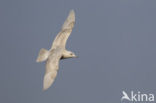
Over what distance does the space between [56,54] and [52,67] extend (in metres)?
0.21

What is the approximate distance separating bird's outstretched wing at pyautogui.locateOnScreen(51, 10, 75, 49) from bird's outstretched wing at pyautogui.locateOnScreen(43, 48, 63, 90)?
A: 142mm

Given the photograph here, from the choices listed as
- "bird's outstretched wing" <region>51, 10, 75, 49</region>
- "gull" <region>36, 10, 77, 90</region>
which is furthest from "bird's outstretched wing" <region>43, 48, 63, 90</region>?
"bird's outstretched wing" <region>51, 10, 75, 49</region>

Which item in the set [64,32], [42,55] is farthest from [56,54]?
[64,32]

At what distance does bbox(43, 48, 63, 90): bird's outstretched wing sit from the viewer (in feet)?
14.0

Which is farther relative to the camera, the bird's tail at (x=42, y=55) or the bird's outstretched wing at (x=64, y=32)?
the bird's outstretched wing at (x=64, y=32)

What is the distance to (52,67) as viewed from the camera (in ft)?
14.8

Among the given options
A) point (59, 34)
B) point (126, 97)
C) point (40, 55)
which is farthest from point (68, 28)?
point (126, 97)

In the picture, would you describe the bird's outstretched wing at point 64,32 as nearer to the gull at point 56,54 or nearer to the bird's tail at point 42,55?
the gull at point 56,54

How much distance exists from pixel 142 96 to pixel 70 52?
1.47 meters

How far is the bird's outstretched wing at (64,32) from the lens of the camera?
4.94m

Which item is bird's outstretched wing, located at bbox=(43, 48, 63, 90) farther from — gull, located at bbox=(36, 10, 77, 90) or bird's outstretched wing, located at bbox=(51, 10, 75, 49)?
bird's outstretched wing, located at bbox=(51, 10, 75, 49)

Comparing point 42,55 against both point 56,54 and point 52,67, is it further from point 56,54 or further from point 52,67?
point 52,67

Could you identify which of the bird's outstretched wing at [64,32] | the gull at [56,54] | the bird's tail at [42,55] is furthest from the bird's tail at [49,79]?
the bird's outstretched wing at [64,32]

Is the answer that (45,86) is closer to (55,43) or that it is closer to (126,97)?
(55,43)
